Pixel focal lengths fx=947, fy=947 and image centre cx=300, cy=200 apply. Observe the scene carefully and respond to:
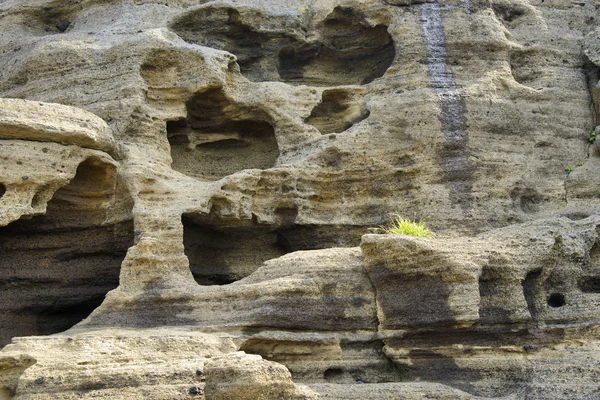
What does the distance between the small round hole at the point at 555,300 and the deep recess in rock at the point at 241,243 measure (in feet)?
10.9

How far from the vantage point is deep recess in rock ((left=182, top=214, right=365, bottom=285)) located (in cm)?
1460

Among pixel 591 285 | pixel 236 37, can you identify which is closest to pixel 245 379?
pixel 591 285

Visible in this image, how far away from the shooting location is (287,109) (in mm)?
15422

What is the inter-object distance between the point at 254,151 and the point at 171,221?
311 cm

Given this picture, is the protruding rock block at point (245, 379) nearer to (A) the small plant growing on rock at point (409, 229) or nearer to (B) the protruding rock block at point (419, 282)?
(B) the protruding rock block at point (419, 282)

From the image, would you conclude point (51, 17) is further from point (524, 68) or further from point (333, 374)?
point (333, 374)

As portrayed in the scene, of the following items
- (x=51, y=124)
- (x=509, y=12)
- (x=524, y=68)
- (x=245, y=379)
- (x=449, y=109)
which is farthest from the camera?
(x=509, y=12)

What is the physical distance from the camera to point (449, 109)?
1491 cm

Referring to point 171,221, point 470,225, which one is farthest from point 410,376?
point 171,221

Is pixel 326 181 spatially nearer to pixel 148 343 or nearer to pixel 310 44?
pixel 310 44

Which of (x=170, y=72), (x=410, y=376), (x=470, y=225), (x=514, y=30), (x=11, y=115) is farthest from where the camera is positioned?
(x=514, y=30)

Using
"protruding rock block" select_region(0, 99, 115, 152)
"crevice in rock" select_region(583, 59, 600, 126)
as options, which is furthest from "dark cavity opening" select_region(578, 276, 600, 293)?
"protruding rock block" select_region(0, 99, 115, 152)

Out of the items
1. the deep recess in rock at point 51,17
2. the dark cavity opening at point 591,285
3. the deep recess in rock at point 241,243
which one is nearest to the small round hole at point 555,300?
the dark cavity opening at point 591,285

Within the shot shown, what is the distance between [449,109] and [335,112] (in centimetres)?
209
